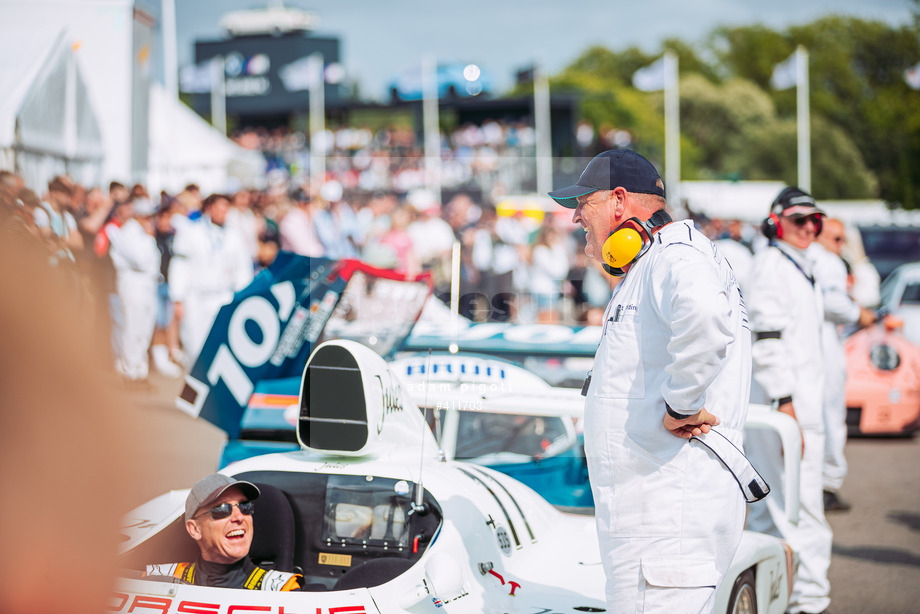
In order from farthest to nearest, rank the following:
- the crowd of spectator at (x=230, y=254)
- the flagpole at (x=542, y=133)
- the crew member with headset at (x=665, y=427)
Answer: the flagpole at (x=542, y=133), the crowd of spectator at (x=230, y=254), the crew member with headset at (x=665, y=427)

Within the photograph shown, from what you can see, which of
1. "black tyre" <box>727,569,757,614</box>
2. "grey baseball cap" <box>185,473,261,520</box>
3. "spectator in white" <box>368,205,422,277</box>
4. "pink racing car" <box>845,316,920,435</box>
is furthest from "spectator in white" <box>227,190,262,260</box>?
"black tyre" <box>727,569,757,614</box>

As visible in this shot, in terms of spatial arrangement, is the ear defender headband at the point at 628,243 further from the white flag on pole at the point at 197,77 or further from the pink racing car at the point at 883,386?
the white flag on pole at the point at 197,77

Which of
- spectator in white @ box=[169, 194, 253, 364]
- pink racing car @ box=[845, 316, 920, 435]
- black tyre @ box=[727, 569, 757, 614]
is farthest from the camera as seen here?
spectator in white @ box=[169, 194, 253, 364]

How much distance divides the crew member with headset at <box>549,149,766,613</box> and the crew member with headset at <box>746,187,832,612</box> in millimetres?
2058

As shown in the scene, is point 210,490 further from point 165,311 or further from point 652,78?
point 652,78

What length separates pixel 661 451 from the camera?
9.05ft

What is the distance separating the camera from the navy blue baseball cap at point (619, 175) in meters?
2.98

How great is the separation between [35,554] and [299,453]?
244cm

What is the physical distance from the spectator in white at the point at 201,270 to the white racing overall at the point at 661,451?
8.20m

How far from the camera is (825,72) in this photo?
7419 cm

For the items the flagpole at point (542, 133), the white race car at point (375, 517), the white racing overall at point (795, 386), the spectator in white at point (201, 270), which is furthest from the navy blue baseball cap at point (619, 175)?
the flagpole at point (542, 133)

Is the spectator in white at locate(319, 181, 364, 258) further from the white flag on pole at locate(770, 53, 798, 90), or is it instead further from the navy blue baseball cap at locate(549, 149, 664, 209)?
the white flag on pole at locate(770, 53, 798, 90)

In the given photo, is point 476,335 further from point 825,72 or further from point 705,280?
point 825,72

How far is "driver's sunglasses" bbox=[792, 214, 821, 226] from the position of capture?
16.6 ft
